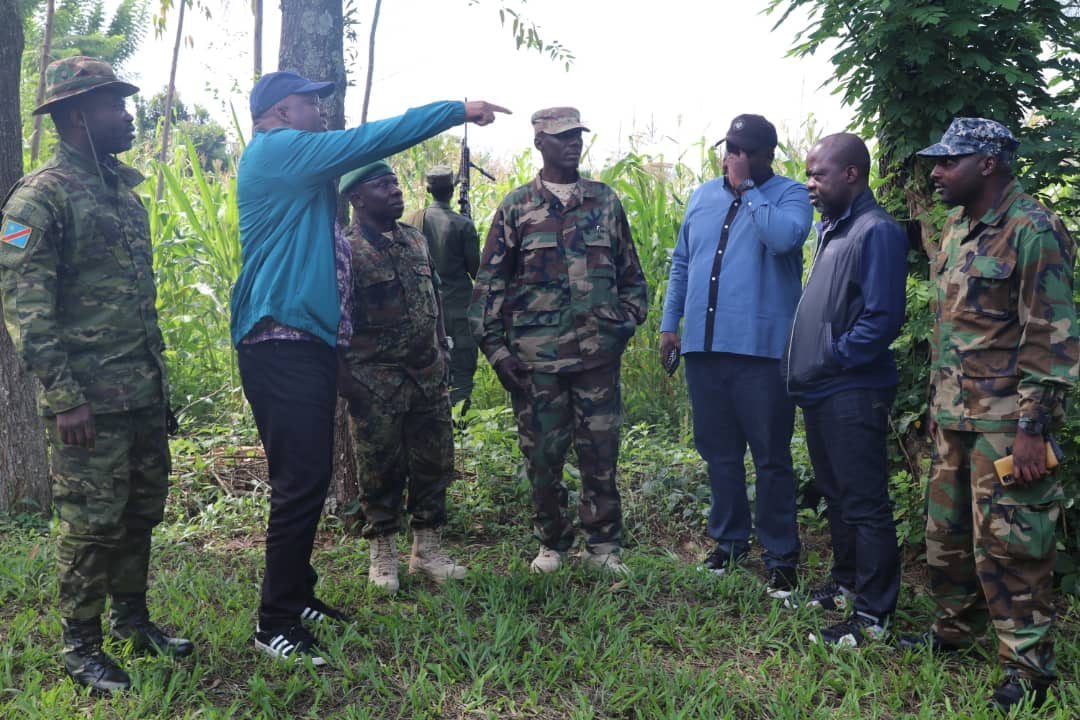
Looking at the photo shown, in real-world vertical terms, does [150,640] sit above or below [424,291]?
below

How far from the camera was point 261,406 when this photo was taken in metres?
3.23

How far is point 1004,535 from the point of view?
286 centimetres

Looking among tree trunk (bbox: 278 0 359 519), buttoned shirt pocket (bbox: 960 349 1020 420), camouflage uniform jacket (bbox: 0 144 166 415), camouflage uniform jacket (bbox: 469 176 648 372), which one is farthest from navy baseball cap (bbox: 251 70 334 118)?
buttoned shirt pocket (bbox: 960 349 1020 420)

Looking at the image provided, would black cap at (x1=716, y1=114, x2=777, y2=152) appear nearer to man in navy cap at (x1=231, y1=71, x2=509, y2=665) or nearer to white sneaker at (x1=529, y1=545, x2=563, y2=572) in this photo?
man in navy cap at (x1=231, y1=71, x2=509, y2=665)

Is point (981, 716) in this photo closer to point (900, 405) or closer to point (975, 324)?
point (975, 324)

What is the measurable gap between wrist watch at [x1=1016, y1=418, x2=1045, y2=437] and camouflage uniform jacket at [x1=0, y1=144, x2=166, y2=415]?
3018mm

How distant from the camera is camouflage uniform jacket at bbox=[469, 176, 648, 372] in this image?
4.00 m

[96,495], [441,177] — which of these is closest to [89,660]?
[96,495]

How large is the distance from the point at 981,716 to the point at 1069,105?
255cm

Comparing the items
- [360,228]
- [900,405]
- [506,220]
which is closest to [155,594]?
[360,228]

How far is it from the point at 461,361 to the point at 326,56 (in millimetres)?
2422

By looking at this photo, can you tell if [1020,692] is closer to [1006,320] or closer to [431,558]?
[1006,320]

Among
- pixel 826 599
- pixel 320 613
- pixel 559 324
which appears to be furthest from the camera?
pixel 559 324

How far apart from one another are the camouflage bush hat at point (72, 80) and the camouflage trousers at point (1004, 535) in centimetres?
321
